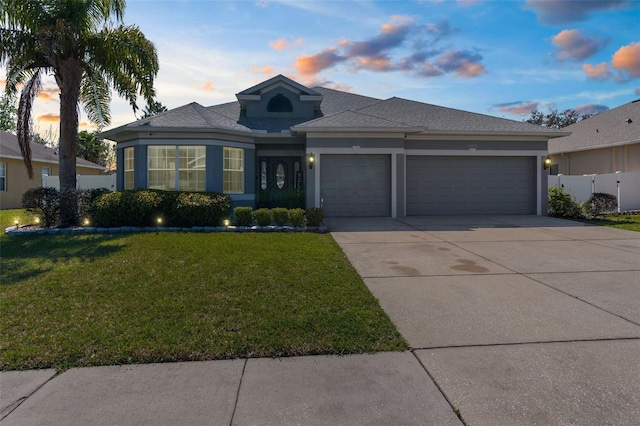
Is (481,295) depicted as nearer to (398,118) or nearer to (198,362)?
(198,362)

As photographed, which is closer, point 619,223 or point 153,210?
point 153,210

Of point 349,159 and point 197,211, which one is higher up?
point 349,159

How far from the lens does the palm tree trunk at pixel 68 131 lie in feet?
36.5

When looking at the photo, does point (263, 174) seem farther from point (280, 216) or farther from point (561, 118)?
point (561, 118)

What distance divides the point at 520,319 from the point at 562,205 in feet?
40.5

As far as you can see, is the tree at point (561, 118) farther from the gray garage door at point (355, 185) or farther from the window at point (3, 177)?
the window at point (3, 177)

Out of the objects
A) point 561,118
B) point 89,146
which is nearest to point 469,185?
point 89,146

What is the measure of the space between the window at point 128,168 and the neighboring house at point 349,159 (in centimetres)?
4

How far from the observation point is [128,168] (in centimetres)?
1402

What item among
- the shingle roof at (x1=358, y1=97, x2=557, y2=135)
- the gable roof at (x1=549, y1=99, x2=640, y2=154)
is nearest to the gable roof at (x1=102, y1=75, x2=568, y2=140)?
the shingle roof at (x1=358, y1=97, x2=557, y2=135)

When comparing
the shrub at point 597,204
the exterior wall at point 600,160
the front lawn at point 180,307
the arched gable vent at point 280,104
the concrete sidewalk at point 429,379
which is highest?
the arched gable vent at point 280,104

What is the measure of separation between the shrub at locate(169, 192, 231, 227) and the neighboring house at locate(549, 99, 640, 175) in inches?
763

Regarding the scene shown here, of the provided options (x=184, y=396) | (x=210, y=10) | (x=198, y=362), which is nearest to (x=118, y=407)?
(x=184, y=396)

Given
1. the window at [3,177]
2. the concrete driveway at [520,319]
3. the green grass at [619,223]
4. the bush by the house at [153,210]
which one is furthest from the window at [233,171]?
the window at [3,177]
